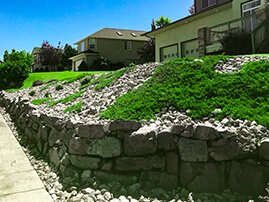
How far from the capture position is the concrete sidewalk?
3.80 meters

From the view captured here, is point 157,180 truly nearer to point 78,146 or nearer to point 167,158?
point 167,158

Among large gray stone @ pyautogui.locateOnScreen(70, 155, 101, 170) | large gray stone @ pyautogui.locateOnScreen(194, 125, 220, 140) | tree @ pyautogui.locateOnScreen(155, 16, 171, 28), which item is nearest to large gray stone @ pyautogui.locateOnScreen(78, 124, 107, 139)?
large gray stone @ pyautogui.locateOnScreen(70, 155, 101, 170)

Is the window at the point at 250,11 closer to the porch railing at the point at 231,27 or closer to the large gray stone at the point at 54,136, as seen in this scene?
the porch railing at the point at 231,27

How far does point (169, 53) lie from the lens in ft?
62.6

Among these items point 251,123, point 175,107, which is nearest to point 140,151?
point 175,107

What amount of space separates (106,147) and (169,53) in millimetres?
16025

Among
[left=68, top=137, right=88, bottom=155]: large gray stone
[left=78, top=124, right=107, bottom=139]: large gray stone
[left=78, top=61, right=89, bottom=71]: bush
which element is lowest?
[left=68, top=137, right=88, bottom=155]: large gray stone

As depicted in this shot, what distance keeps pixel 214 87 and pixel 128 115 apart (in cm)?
200

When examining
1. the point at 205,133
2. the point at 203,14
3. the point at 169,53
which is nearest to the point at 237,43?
the point at 203,14

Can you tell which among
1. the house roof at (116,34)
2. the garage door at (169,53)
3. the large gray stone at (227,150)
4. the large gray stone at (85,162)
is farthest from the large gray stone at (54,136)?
the house roof at (116,34)

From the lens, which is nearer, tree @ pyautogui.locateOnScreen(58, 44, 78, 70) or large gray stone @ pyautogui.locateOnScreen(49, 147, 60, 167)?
large gray stone @ pyautogui.locateOnScreen(49, 147, 60, 167)

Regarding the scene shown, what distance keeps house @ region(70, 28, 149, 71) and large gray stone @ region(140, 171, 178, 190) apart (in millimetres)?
28142

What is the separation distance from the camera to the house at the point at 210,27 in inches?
430

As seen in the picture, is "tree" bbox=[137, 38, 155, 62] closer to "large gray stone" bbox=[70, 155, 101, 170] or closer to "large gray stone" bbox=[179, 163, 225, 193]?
"large gray stone" bbox=[70, 155, 101, 170]
